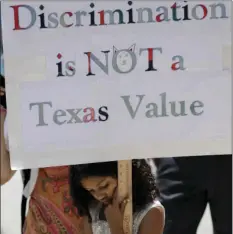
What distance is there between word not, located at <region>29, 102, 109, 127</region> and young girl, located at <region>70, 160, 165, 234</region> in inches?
5.8

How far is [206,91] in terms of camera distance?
5.30ft

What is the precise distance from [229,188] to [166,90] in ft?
1.59

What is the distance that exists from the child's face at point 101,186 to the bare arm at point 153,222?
111mm

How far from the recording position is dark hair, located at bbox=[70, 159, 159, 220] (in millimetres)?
1678

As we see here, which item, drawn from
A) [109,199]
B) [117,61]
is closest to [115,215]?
[109,199]

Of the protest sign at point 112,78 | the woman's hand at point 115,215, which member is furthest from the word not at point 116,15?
the woman's hand at point 115,215

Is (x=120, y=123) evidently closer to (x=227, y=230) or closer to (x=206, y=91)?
(x=206, y=91)

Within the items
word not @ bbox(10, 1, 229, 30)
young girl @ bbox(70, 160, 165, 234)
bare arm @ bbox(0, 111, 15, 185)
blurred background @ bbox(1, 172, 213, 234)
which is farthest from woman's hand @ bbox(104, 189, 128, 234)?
blurred background @ bbox(1, 172, 213, 234)

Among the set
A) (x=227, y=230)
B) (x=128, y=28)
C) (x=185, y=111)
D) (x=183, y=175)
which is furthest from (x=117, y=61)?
(x=227, y=230)

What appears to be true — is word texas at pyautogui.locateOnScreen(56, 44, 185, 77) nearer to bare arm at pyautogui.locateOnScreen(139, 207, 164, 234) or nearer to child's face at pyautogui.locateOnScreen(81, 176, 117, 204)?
child's face at pyautogui.locateOnScreen(81, 176, 117, 204)

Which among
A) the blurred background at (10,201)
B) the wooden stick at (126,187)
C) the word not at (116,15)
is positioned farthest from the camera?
the blurred background at (10,201)

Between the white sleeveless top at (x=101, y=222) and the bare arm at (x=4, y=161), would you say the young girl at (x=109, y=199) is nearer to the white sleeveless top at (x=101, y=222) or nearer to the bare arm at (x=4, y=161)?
the white sleeveless top at (x=101, y=222)

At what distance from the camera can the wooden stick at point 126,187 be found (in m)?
1.66

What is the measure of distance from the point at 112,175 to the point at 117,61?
309 mm
